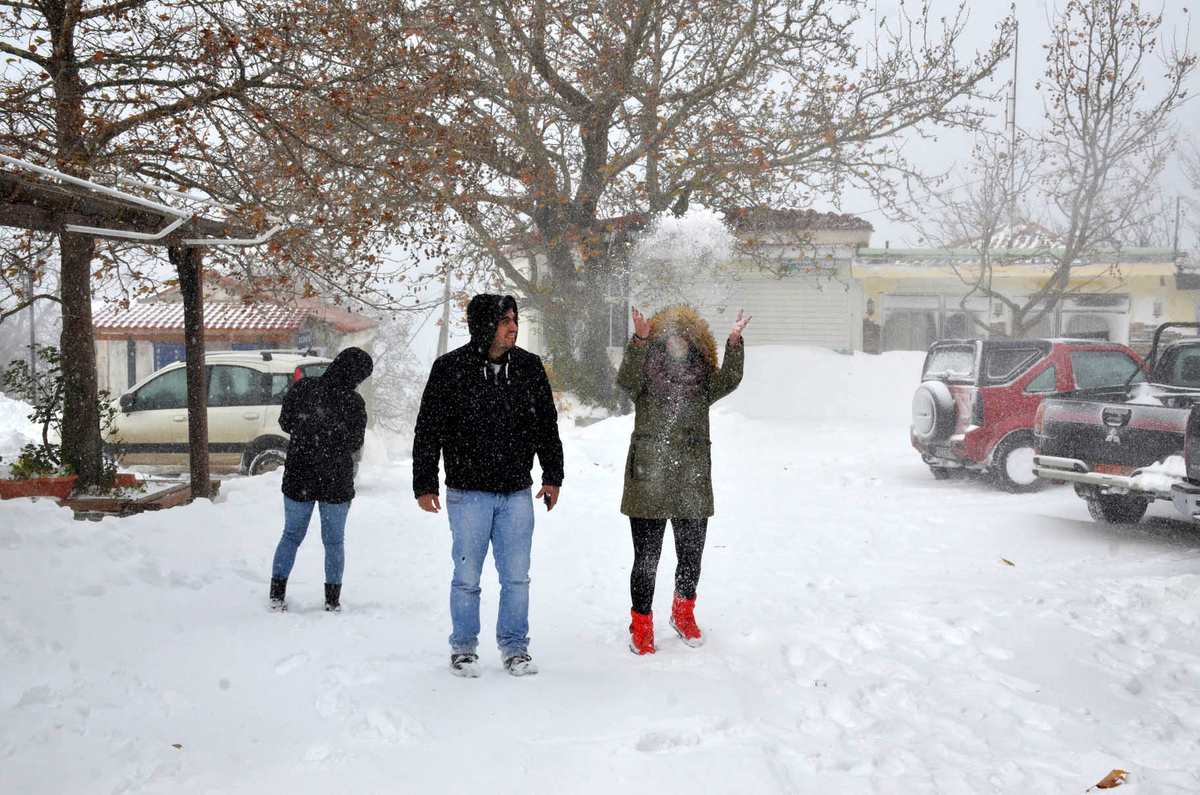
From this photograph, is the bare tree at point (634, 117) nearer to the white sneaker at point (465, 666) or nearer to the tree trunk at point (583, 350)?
the tree trunk at point (583, 350)

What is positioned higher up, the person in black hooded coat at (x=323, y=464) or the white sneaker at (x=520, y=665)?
the person in black hooded coat at (x=323, y=464)

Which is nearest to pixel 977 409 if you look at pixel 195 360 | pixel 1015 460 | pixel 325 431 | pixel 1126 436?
pixel 1015 460

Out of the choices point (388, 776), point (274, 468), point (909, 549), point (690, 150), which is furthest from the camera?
point (690, 150)

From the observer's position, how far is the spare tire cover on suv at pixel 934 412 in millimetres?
11617

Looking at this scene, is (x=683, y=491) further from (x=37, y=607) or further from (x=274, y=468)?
(x=274, y=468)

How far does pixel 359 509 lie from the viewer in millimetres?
9594

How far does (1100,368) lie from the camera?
1178 cm

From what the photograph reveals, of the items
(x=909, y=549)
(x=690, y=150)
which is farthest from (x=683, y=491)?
(x=690, y=150)

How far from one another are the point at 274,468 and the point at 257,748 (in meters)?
8.56

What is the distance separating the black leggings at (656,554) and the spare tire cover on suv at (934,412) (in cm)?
774

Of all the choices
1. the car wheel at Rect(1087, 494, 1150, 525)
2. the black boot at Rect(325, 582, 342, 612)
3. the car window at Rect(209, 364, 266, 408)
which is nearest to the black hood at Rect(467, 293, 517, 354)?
the black boot at Rect(325, 582, 342, 612)

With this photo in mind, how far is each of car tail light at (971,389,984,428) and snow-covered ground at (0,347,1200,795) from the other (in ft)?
9.69

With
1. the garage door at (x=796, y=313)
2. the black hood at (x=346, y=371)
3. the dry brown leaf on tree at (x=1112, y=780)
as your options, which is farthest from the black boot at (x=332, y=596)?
the garage door at (x=796, y=313)

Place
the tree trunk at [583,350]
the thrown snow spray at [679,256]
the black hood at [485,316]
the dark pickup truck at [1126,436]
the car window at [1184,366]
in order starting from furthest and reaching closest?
the tree trunk at [583,350], the thrown snow spray at [679,256], the car window at [1184,366], the dark pickup truck at [1126,436], the black hood at [485,316]
